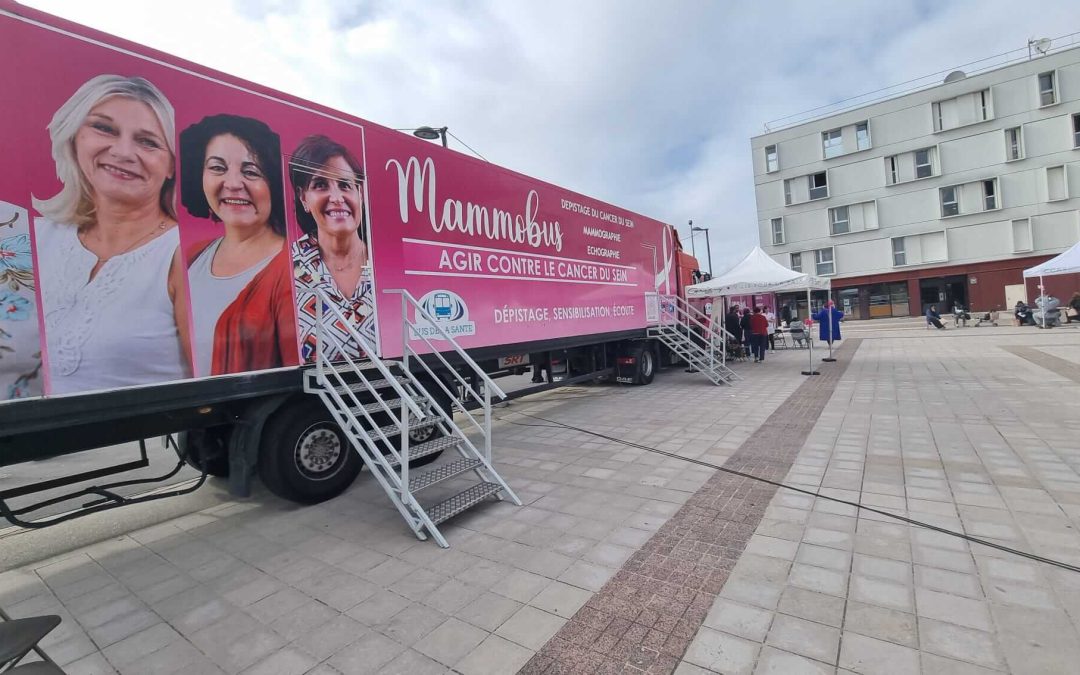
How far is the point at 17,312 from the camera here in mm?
2836

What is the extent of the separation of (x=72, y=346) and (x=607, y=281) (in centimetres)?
731

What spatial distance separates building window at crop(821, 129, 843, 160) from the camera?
3469 centimetres

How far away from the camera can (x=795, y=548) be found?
10.7 feet

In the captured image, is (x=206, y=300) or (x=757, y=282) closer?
(x=206, y=300)

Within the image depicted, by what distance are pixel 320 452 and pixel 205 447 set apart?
2.91 feet

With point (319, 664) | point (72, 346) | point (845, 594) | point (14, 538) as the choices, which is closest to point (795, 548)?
point (845, 594)

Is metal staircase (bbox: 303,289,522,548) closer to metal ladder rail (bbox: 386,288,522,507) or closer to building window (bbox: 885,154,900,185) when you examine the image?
metal ladder rail (bbox: 386,288,522,507)

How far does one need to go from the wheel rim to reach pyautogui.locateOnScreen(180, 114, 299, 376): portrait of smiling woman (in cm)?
72

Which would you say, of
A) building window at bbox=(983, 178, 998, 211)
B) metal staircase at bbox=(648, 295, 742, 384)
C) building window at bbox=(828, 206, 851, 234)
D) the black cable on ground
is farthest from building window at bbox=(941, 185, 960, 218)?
the black cable on ground

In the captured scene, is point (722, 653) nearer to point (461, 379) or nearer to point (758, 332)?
point (461, 379)

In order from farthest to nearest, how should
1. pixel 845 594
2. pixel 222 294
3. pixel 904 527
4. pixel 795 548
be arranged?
pixel 222 294 → pixel 904 527 → pixel 795 548 → pixel 845 594

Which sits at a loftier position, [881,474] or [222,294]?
[222,294]

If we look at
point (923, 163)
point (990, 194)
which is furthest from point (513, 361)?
point (990, 194)

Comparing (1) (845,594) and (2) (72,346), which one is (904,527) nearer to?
(1) (845,594)
